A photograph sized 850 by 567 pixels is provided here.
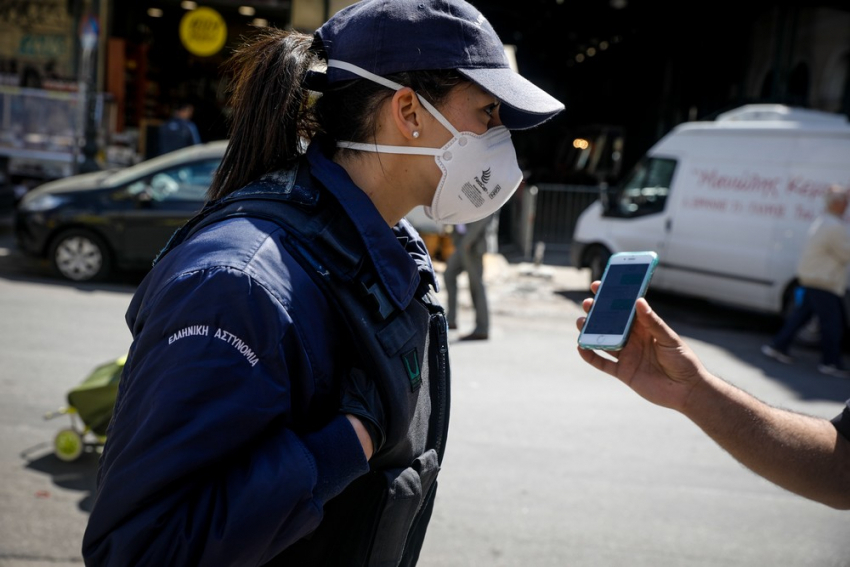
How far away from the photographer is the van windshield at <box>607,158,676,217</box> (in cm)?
1187

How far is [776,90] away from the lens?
655 inches

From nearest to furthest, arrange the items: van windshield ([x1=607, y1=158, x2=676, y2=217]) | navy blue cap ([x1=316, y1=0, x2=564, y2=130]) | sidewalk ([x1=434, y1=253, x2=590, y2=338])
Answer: navy blue cap ([x1=316, y1=0, x2=564, y2=130])
sidewalk ([x1=434, y1=253, x2=590, y2=338])
van windshield ([x1=607, y1=158, x2=676, y2=217])

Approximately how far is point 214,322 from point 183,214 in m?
8.76

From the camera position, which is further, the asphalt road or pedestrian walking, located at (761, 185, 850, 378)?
pedestrian walking, located at (761, 185, 850, 378)

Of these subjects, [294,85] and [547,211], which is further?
[547,211]

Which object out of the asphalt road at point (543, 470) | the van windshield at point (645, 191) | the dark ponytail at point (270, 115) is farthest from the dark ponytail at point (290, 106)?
the van windshield at point (645, 191)

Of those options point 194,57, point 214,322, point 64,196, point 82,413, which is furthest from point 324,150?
point 194,57

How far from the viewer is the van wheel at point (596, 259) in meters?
12.5

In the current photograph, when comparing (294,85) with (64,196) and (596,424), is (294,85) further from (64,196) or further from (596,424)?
(64,196)

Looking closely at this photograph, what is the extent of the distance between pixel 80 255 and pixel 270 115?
9.09 meters

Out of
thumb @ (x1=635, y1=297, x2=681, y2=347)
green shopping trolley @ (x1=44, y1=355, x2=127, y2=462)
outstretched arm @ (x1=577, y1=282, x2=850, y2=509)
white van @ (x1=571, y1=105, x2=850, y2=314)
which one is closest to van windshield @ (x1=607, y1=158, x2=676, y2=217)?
white van @ (x1=571, y1=105, x2=850, y2=314)

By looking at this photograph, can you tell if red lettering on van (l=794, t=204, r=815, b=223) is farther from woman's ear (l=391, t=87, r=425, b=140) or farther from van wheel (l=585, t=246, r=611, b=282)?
woman's ear (l=391, t=87, r=425, b=140)

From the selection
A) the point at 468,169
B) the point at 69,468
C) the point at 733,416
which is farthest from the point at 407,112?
the point at 69,468

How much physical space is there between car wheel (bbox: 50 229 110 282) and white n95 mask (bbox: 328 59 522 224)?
8850 millimetres
